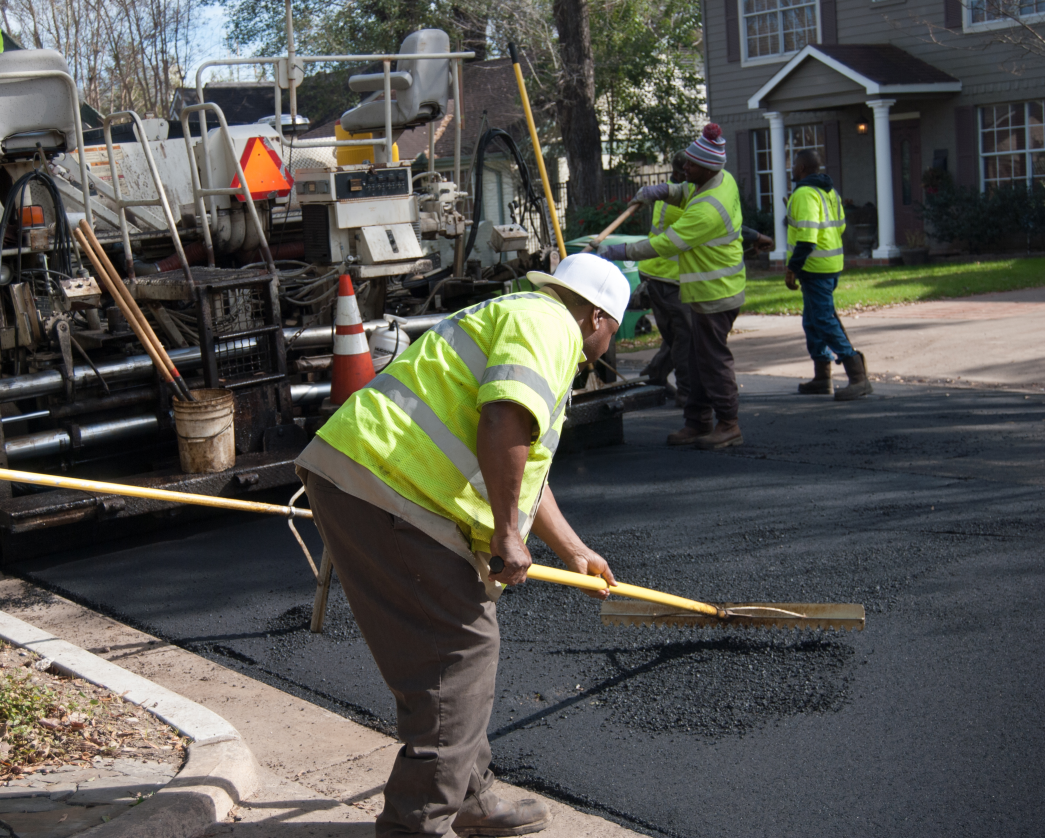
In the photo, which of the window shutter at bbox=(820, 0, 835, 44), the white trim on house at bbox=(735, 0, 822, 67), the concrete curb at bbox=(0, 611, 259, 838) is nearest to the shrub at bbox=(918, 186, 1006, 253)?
the window shutter at bbox=(820, 0, 835, 44)

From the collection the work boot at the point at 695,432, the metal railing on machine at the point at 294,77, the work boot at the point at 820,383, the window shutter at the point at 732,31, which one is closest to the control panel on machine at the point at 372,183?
the metal railing on machine at the point at 294,77

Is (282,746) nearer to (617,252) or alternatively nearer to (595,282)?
(595,282)

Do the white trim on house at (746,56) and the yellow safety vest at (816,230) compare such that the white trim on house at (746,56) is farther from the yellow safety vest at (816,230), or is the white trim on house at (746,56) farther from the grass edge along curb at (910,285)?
the yellow safety vest at (816,230)

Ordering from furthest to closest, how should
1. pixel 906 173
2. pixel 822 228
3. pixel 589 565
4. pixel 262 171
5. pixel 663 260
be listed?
pixel 906 173, pixel 822 228, pixel 663 260, pixel 262 171, pixel 589 565

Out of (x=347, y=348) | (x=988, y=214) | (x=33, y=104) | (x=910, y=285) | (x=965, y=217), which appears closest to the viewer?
(x=33, y=104)

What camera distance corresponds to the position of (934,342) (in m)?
10.4

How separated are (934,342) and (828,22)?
37.9 feet

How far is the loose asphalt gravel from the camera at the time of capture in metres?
3.10

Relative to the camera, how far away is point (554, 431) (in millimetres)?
2699

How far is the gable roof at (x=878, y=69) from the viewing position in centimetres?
1778

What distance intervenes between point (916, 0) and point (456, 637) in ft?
61.3

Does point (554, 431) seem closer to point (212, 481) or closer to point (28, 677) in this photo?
point (28, 677)

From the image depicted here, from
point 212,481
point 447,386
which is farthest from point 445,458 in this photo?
point 212,481

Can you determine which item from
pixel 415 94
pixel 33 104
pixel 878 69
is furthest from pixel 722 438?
pixel 878 69
